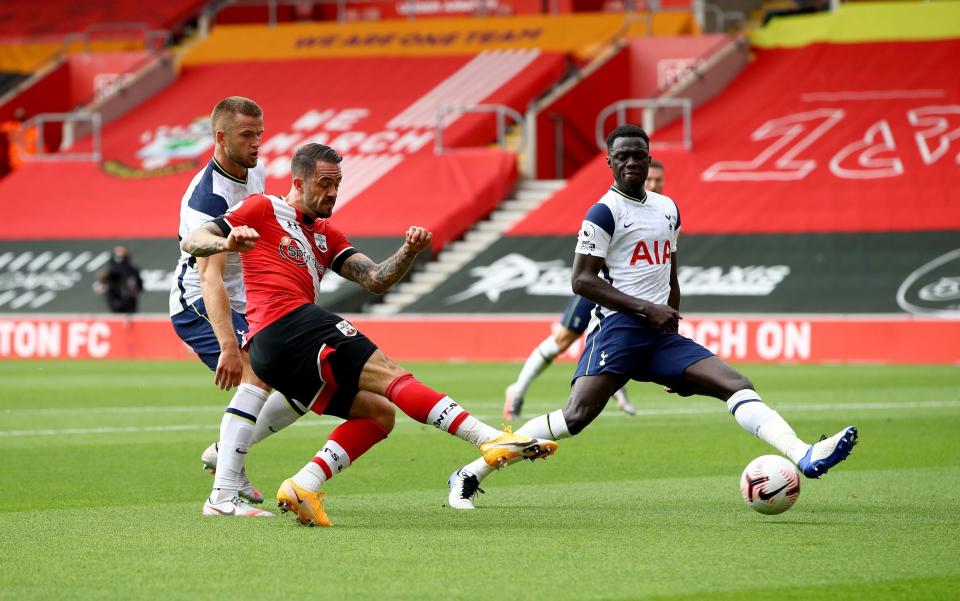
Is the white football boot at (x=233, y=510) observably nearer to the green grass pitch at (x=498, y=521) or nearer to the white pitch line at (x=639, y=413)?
the green grass pitch at (x=498, y=521)

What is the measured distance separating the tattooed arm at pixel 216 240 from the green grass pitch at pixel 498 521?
1503mm

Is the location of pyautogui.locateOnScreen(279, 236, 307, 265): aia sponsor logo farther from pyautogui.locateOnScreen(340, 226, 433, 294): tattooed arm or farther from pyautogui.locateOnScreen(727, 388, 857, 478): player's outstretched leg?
pyautogui.locateOnScreen(727, 388, 857, 478): player's outstretched leg

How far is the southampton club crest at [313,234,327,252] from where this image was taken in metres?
9.27

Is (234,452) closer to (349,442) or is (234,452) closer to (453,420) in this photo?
(349,442)

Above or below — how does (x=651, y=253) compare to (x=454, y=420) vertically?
above

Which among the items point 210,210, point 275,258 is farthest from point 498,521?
point 210,210

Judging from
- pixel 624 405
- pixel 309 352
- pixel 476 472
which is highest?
pixel 309 352

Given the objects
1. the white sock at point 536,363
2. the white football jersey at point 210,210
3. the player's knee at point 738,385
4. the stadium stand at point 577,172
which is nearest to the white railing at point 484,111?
the stadium stand at point 577,172

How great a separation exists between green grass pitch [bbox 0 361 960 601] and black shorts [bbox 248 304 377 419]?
81 cm

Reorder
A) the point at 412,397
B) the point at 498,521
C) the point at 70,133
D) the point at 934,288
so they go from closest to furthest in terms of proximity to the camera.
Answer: the point at 412,397 < the point at 498,521 < the point at 934,288 < the point at 70,133

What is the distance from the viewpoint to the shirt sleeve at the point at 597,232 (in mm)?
9648

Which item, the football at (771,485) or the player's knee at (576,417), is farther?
the player's knee at (576,417)

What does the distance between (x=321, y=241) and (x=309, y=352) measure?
2.63 ft

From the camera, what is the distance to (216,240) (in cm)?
861
